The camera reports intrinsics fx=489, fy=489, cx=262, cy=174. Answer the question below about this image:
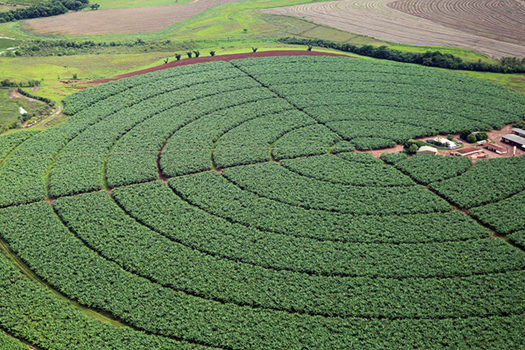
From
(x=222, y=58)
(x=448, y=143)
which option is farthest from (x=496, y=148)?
(x=222, y=58)

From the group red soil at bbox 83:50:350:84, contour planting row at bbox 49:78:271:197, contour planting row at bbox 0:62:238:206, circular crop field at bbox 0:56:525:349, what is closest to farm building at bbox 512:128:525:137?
circular crop field at bbox 0:56:525:349

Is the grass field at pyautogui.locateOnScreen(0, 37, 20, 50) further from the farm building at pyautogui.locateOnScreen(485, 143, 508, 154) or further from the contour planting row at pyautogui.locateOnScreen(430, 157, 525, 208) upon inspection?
the farm building at pyautogui.locateOnScreen(485, 143, 508, 154)

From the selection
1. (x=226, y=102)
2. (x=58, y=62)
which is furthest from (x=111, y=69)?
(x=226, y=102)

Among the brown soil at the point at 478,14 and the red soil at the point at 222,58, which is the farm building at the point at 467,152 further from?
the brown soil at the point at 478,14

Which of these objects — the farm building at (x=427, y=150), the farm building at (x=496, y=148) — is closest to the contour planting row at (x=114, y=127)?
the farm building at (x=427, y=150)

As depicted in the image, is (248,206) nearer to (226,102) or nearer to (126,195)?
(126,195)

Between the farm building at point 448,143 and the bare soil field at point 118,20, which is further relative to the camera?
the bare soil field at point 118,20

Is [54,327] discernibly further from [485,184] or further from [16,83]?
[16,83]
